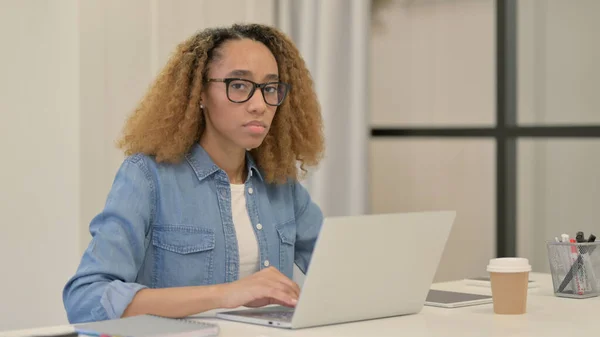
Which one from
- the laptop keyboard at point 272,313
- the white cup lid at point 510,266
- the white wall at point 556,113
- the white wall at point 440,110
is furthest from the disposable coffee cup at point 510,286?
the white wall at point 440,110

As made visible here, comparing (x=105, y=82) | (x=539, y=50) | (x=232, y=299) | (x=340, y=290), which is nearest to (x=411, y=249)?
(x=340, y=290)

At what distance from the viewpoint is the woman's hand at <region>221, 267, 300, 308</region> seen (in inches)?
60.8

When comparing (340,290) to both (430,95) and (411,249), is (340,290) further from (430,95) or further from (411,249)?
(430,95)

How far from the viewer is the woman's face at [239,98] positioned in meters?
1.99

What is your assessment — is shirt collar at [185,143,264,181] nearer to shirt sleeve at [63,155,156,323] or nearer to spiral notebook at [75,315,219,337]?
shirt sleeve at [63,155,156,323]

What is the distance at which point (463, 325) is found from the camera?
1.50m

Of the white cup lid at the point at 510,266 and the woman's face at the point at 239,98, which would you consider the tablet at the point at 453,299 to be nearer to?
the white cup lid at the point at 510,266

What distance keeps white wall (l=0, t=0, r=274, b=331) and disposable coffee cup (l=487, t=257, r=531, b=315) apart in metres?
1.71

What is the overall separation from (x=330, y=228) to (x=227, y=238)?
649 mm

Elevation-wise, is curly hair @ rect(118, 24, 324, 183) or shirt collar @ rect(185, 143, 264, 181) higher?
curly hair @ rect(118, 24, 324, 183)

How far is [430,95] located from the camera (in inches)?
141

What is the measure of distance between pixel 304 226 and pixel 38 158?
3.76 feet

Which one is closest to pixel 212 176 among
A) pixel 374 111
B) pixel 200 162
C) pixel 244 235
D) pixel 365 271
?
pixel 200 162

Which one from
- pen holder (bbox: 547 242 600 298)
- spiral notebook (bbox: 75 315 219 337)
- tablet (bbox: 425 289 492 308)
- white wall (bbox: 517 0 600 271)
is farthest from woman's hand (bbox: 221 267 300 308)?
white wall (bbox: 517 0 600 271)
